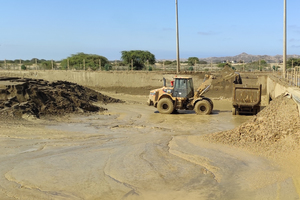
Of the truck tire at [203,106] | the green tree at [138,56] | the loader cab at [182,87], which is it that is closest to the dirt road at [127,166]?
the truck tire at [203,106]

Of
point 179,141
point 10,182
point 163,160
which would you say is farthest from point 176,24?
point 10,182

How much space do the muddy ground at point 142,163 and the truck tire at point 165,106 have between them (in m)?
4.29

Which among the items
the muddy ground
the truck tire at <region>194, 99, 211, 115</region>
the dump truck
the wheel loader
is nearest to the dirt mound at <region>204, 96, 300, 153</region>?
the muddy ground

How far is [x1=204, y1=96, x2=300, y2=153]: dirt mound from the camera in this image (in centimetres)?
1027

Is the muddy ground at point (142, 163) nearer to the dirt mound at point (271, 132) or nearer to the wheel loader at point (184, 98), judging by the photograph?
the dirt mound at point (271, 132)

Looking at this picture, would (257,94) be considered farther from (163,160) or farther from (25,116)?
(25,116)

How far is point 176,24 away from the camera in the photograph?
32688 millimetres

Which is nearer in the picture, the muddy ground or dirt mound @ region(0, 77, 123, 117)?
the muddy ground

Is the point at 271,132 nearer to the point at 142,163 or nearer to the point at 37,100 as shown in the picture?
the point at 142,163

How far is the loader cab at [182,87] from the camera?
64.7ft

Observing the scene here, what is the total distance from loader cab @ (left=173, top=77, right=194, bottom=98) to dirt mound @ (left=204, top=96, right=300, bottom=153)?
744 centimetres

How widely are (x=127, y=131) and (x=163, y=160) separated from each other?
5.03m

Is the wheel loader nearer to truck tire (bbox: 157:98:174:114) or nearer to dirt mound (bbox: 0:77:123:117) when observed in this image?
truck tire (bbox: 157:98:174:114)

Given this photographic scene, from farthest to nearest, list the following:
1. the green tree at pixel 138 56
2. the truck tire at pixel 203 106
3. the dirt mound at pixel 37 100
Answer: the green tree at pixel 138 56, the truck tire at pixel 203 106, the dirt mound at pixel 37 100
